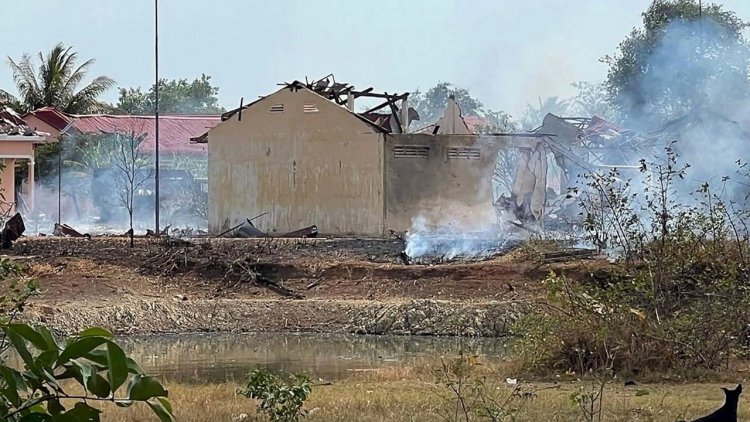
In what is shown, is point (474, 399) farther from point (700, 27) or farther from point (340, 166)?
point (700, 27)

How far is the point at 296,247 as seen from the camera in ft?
91.8

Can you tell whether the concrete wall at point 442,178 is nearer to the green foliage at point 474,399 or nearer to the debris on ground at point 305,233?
the debris on ground at point 305,233

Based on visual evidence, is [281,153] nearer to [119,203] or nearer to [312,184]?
[312,184]

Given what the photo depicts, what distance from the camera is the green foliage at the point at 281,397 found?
891 centimetres

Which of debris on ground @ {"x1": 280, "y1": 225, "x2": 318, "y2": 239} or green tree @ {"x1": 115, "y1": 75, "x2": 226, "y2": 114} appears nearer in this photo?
debris on ground @ {"x1": 280, "y1": 225, "x2": 318, "y2": 239}

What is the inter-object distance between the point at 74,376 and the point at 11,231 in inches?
1086

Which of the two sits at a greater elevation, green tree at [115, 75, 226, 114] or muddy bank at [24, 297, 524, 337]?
green tree at [115, 75, 226, 114]

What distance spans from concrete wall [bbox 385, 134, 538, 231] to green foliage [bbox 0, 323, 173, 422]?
2817 centimetres

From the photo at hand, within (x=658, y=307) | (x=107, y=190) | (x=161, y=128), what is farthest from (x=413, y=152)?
(x=161, y=128)

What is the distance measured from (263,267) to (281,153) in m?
6.57

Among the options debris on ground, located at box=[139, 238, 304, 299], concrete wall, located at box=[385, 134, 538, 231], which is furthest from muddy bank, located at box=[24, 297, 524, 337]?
concrete wall, located at box=[385, 134, 538, 231]

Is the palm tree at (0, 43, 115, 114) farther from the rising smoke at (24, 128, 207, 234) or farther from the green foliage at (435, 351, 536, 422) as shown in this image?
the green foliage at (435, 351, 536, 422)

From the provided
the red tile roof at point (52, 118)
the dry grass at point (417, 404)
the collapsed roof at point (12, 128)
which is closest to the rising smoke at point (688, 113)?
the dry grass at point (417, 404)

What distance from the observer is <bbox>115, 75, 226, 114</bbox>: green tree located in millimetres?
71625
